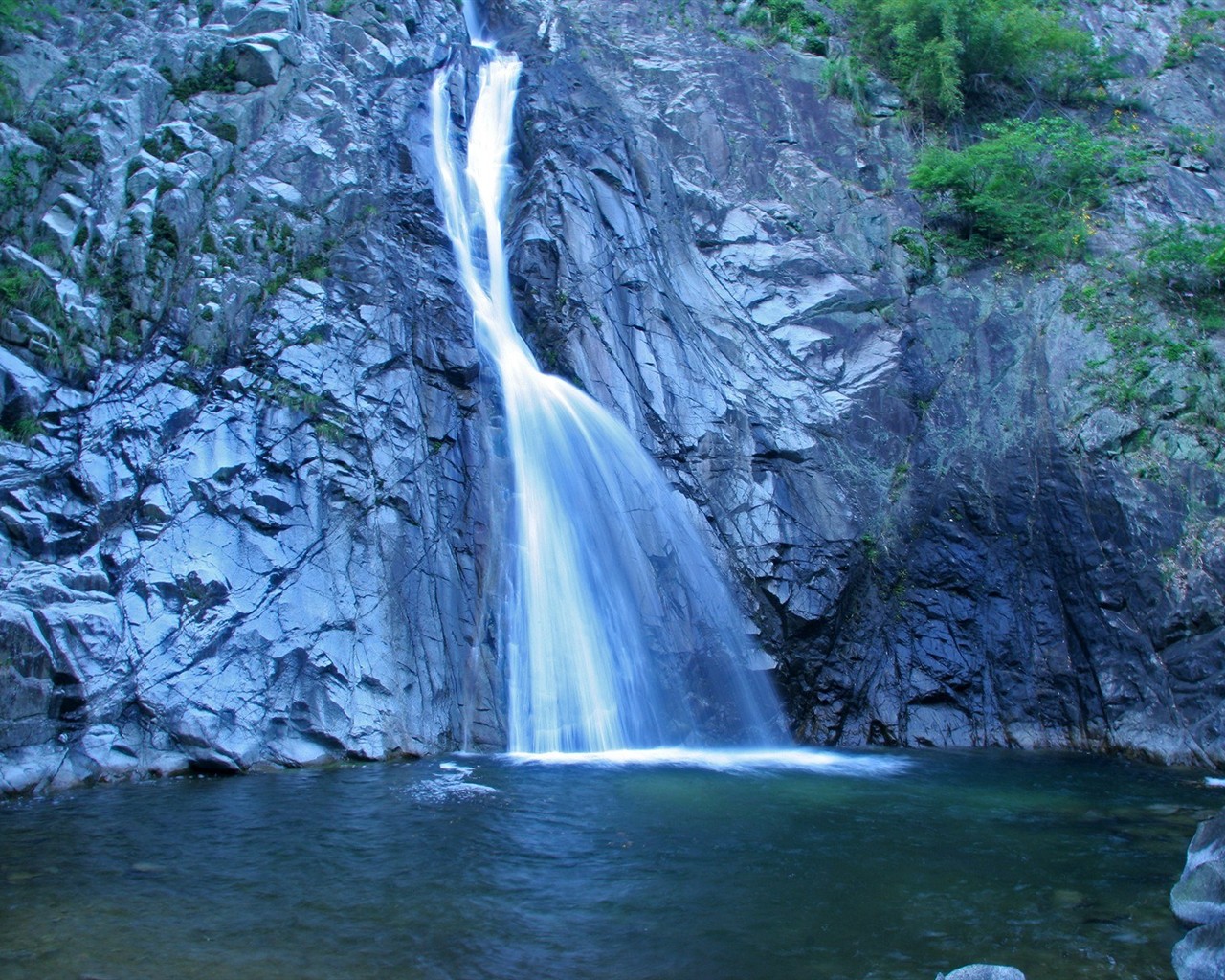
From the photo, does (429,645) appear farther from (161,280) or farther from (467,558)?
(161,280)

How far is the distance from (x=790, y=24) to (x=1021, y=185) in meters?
9.36

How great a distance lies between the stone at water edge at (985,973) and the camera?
455cm

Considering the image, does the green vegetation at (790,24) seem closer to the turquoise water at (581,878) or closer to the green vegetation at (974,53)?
the green vegetation at (974,53)

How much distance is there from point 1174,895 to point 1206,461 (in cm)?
1092

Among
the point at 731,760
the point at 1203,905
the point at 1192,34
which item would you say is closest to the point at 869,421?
the point at 731,760

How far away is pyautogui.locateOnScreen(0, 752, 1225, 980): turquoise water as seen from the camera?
5242 mm

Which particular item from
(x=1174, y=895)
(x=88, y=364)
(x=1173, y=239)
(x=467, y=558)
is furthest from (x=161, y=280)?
(x=1173, y=239)

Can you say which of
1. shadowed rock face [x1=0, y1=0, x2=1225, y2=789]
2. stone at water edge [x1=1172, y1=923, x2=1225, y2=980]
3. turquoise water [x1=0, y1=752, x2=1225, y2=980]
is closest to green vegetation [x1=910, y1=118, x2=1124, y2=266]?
shadowed rock face [x1=0, y1=0, x2=1225, y2=789]

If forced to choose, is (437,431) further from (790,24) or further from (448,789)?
(790,24)

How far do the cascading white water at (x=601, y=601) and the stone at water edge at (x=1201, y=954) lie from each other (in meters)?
8.17

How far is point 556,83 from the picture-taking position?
2128cm

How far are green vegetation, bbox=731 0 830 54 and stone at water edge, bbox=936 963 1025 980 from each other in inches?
988

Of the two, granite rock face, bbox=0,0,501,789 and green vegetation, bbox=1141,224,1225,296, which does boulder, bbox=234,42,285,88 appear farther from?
green vegetation, bbox=1141,224,1225,296

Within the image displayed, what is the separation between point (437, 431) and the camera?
14.2 metres
